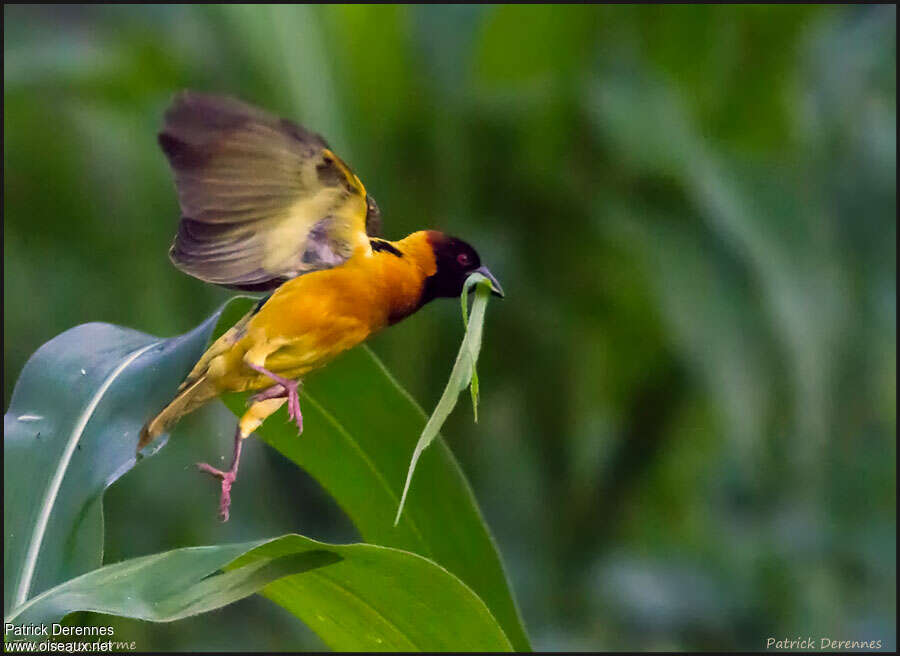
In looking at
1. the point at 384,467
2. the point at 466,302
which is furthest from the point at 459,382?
the point at 384,467

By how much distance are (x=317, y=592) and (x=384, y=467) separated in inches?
3.9

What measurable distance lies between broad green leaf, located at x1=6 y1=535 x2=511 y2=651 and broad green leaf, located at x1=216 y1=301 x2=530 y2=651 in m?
0.08

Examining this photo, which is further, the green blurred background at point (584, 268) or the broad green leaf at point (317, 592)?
the green blurred background at point (584, 268)

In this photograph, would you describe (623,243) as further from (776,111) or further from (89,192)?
(89,192)

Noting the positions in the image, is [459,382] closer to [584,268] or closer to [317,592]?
[317,592]

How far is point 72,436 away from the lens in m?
0.63

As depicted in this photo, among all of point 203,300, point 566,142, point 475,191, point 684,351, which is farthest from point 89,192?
point 684,351

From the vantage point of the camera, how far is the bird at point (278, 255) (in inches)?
17.0

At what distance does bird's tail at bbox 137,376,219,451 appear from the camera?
50cm

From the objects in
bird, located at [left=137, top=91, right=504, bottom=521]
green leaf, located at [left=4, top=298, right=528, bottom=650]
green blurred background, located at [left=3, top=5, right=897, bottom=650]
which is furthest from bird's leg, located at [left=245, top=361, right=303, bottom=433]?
green blurred background, located at [left=3, top=5, right=897, bottom=650]

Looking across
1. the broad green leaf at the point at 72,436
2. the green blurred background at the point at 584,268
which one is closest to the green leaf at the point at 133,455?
the broad green leaf at the point at 72,436

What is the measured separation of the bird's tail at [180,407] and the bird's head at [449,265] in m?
0.12

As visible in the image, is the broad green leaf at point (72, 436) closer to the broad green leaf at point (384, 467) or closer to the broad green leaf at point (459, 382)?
the broad green leaf at point (384, 467)

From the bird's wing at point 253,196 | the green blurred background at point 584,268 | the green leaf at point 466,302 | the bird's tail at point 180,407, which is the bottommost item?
the green blurred background at point 584,268
